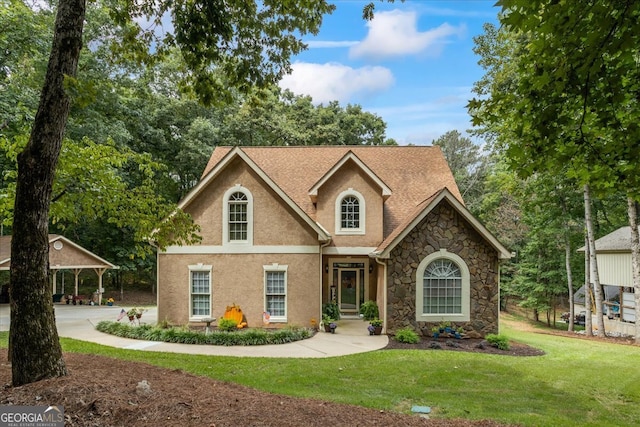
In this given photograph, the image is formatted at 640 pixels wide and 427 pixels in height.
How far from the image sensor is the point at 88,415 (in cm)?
488

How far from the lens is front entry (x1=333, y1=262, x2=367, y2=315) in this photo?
55.8 feet

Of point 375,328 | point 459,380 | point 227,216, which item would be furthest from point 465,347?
point 227,216

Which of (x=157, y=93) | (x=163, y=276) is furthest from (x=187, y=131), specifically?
(x=163, y=276)

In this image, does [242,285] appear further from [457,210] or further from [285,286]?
[457,210]

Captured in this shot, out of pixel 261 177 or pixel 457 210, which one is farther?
pixel 261 177

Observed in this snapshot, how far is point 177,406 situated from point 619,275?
23.5 m

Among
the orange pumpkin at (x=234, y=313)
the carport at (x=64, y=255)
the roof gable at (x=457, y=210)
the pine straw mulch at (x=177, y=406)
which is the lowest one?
the orange pumpkin at (x=234, y=313)

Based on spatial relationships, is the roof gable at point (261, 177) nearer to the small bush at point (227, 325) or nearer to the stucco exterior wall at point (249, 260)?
the stucco exterior wall at point (249, 260)

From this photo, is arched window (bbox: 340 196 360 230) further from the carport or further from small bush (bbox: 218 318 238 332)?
the carport

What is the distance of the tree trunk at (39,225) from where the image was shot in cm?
590

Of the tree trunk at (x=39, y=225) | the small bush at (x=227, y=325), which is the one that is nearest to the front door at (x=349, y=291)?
the small bush at (x=227, y=325)

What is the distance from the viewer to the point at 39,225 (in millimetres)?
6059

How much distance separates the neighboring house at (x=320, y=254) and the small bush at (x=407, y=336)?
845 millimetres

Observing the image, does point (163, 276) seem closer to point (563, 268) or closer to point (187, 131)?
point (187, 131)
